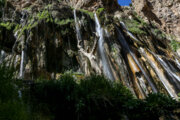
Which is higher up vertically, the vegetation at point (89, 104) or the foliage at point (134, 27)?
the foliage at point (134, 27)

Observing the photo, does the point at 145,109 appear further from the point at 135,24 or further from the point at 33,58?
the point at 135,24

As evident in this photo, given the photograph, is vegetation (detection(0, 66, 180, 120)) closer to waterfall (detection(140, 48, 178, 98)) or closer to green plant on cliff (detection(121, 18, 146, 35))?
waterfall (detection(140, 48, 178, 98))

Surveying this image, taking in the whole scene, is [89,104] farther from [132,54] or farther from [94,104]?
[132,54]

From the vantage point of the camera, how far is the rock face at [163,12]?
69.3 feet

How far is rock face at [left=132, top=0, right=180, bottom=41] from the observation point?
21125 mm

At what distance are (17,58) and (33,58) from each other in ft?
3.35

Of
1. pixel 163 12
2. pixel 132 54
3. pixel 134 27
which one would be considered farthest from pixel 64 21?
pixel 163 12

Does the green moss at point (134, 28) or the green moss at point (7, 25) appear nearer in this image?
the green moss at point (7, 25)

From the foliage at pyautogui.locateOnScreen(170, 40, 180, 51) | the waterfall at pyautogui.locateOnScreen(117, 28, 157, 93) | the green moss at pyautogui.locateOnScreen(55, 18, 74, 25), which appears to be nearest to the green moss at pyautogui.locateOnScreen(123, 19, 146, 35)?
the waterfall at pyautogui.locateOnScreen(117, 28, 157, 93)

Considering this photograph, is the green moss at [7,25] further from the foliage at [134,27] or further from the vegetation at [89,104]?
the foliage at [134,27]

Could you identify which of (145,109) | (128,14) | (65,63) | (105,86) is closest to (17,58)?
(65,63)

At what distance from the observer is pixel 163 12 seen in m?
22.3

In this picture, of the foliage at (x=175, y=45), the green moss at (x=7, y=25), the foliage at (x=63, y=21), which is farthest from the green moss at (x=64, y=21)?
the foliage at (x=175, y=45)

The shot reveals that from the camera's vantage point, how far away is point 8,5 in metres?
15.3
